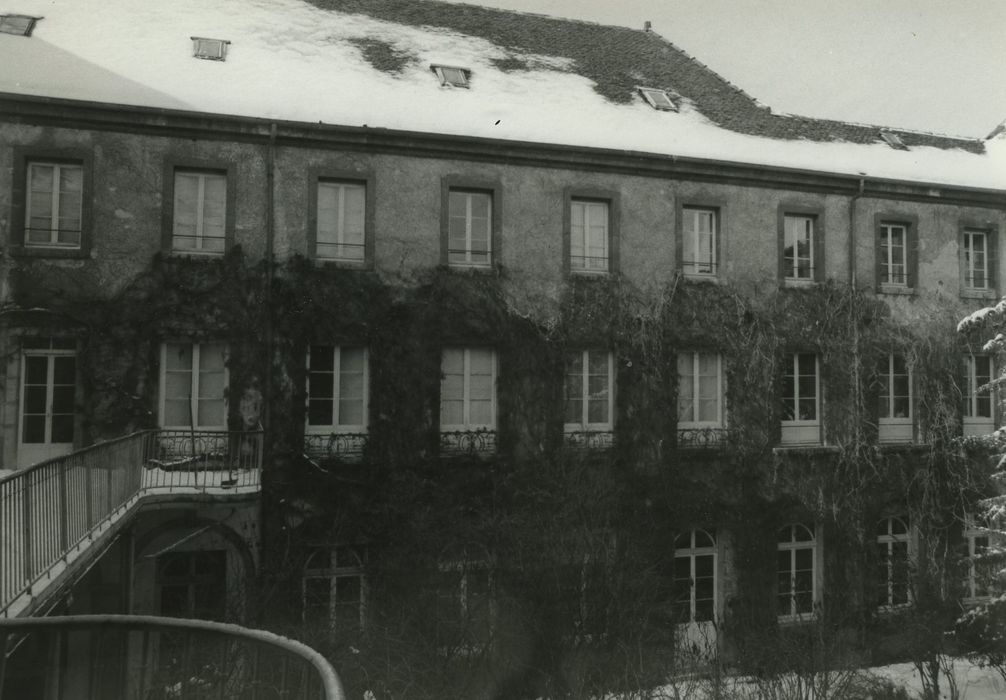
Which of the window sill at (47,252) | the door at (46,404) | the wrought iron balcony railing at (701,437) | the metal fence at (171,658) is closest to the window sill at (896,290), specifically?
the wrought iron balcony railing at (701,437)

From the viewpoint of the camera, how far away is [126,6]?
15.0 metres

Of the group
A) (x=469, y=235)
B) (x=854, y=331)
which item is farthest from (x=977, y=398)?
(x=469, y=235)

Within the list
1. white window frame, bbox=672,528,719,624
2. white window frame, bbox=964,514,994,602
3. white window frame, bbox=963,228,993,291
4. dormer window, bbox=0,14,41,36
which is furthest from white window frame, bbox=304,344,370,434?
white window frame, bbox=963,228,993,291

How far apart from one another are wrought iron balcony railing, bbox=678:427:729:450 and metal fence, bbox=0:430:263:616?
306 inches

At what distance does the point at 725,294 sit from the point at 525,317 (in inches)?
165

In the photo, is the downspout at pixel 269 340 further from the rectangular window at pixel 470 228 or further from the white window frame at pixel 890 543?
the white window frame at pixel 890 543

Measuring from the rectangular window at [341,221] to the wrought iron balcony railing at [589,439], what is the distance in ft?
16.2

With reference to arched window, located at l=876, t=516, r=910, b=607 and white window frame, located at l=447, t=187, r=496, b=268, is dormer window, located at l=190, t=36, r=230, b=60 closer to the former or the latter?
white window frame, located at l=447, t=187, r=496, b=268

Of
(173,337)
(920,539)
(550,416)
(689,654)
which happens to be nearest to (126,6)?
(173,337)

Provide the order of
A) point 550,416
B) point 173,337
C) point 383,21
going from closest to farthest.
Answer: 1. point 173,337
2. point 550,416
3. point 383,21

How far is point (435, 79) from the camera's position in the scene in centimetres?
1600

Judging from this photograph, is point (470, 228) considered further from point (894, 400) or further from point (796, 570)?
point (894, 400)

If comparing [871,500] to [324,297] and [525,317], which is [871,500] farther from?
[324,297]

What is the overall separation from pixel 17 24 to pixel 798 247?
604 inches
